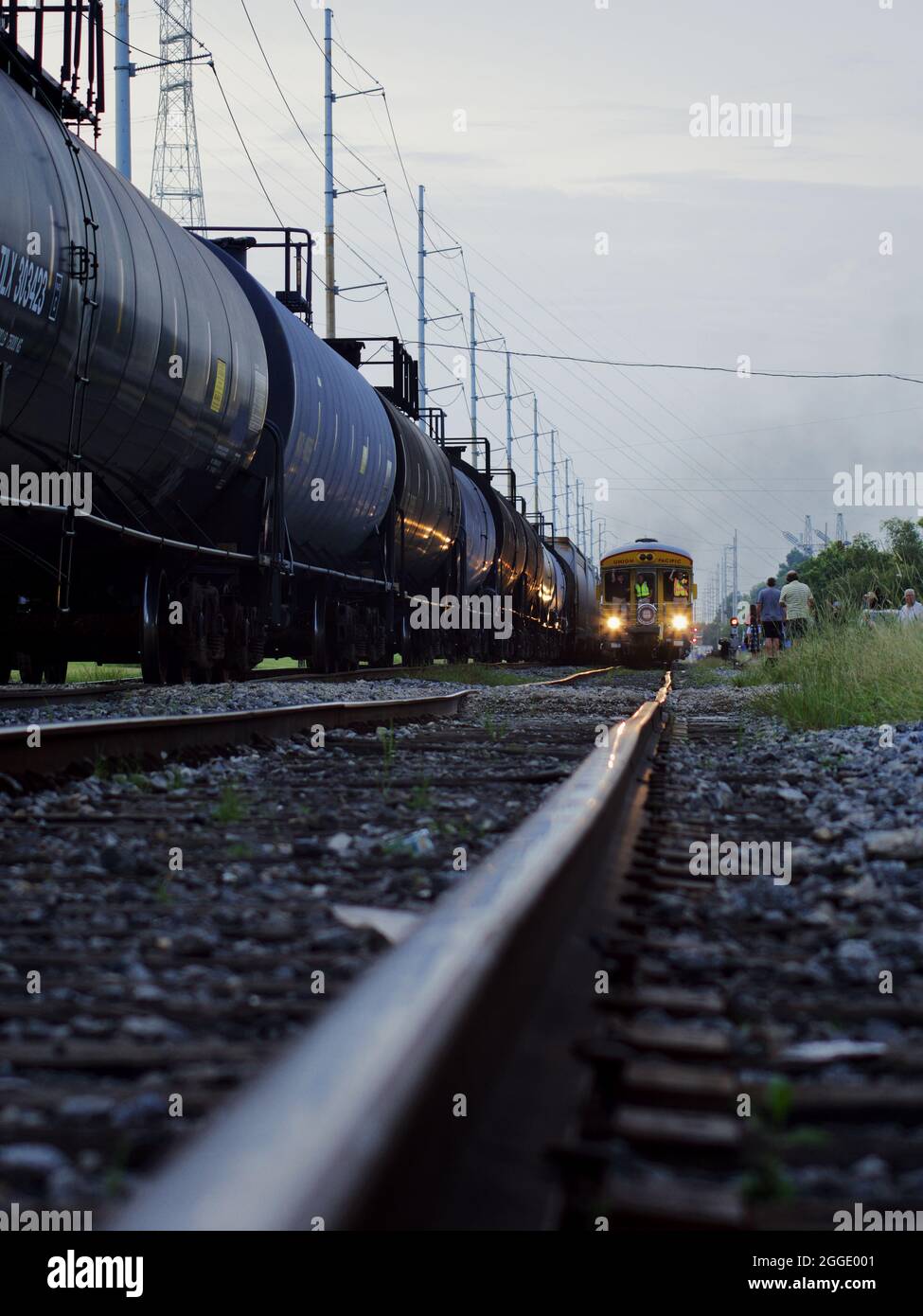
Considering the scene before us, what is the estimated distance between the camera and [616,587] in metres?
32.1

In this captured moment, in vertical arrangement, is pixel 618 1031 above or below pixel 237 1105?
below

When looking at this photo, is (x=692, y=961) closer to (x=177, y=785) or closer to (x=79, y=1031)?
(x=79, y=1031)

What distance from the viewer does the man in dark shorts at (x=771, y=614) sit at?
809 inches

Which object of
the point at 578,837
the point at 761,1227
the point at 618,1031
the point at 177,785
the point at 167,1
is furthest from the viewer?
the point at 167,1

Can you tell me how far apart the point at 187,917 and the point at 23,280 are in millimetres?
5201

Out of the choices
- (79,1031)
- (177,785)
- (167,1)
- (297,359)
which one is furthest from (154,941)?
(167,1)

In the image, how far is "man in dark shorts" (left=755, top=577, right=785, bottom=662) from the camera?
20547 mm

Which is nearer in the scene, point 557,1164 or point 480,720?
point 557,1164

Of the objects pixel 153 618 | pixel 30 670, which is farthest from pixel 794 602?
pixel 153 618

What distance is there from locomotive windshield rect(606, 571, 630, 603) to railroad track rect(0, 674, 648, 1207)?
26511 mm

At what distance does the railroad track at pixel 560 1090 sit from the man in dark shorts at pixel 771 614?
18.5 metres

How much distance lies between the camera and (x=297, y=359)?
39.4ft

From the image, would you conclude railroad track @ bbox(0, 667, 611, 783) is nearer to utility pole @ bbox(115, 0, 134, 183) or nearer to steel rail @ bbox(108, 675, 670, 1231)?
steel rail @ bbox(108, 675, 670, 1231)
